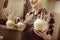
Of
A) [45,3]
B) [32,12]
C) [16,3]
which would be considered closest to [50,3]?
[45,3]

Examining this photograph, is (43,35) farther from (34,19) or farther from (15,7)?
(15,7)

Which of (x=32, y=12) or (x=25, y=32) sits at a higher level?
(x=32, y=12)

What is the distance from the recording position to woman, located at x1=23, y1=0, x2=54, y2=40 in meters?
0.95

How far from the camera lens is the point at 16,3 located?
105 centimetres

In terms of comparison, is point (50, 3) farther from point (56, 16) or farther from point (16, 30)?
point (16, 30)

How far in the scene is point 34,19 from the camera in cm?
98

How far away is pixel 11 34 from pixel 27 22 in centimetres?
14

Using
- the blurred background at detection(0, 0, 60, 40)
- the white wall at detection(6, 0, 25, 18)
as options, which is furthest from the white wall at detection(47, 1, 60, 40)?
the white wall at detection(6, 0, 25, 18)

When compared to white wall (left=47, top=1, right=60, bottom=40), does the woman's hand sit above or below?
below

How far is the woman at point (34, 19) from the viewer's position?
95cm

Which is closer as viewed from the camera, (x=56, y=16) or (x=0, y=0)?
(x=56, y=16)

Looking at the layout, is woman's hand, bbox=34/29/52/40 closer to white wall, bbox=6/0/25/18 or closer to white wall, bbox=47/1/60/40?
white wall, bbox=47/1/60/40

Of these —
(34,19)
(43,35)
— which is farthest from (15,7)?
(43,35)

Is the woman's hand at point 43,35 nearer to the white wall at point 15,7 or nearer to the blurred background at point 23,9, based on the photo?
the blurred background at point 23,9
